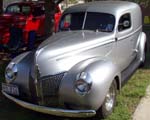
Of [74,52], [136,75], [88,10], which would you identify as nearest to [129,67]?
[136,75]

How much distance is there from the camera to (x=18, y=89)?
494 cm

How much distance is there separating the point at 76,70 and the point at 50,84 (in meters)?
0.42

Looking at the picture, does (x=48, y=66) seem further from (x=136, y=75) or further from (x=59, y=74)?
(x=136, y=75)

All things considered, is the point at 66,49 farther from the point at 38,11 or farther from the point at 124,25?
the point at 38,11

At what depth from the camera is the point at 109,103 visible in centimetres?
509

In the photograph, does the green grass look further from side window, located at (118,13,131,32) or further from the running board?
side window, located at (118,13,131,32)

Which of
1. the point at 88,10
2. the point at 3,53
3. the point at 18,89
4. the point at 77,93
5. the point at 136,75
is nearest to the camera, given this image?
the point at 77,93

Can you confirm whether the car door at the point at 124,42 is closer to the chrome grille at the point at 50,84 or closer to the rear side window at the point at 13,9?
the chrome grille at the point at 50,84

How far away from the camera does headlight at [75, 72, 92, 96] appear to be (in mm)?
4438

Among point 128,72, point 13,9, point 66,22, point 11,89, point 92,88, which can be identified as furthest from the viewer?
point 13,9

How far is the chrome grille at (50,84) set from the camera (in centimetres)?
462

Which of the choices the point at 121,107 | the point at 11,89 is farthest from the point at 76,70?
the point at 121,107

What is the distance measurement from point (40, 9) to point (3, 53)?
2.89 m

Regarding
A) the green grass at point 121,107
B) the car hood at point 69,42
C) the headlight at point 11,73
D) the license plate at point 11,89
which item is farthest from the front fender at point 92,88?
the headlight at point 11,73
